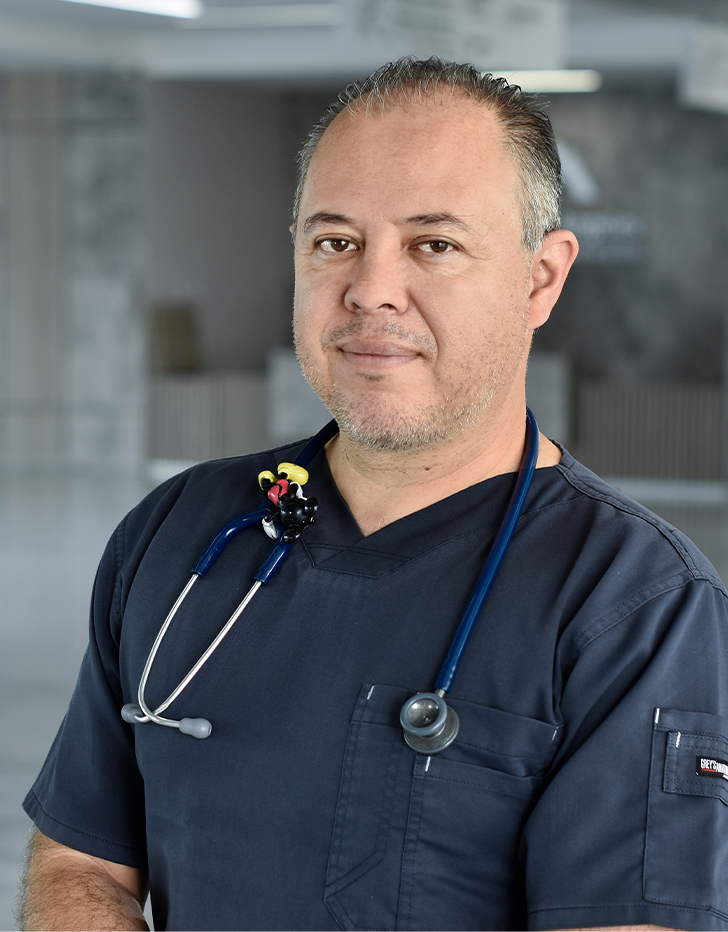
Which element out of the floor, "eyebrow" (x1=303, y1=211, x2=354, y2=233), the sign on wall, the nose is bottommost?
the floor

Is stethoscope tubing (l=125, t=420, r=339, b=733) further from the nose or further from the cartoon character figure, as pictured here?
the nose

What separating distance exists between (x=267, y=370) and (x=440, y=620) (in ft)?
37.8

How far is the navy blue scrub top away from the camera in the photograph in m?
1.04

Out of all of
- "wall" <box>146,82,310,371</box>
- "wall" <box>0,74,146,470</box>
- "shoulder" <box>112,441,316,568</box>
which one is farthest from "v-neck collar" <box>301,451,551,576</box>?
"wall" <box>0,74,146,470</box>

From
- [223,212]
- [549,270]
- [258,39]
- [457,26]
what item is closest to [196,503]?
[549,270]

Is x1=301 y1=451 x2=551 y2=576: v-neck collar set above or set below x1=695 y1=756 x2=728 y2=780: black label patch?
above

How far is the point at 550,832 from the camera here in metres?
1.06

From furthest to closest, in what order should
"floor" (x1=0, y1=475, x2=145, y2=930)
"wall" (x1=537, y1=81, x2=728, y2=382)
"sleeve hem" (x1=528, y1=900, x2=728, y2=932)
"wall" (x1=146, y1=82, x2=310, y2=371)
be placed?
"wall" (x1=146, y1=82, x2=310, y2=371)
"wall" (x1=537, y1=81, x2=728, y2=382)
"floor" (x1=0, y1=475, x2=145, y2=930)
"sleeve hem" (x1=528, y1=900, x2=728, y2=932)

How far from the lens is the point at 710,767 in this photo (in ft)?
3.39

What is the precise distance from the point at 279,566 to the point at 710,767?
1.62 feet

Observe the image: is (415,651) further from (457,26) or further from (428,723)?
(457,26)

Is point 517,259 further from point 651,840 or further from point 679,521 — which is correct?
point 679,521

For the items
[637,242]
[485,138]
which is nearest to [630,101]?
[637,242]

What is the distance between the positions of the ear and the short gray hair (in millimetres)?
15
